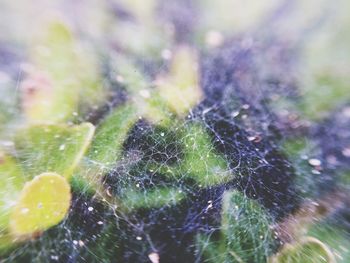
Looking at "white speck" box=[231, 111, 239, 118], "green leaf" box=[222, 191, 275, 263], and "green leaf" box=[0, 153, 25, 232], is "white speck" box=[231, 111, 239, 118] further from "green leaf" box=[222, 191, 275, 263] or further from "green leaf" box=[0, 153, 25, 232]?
"green leaf" box=[0, 153, 25, 232]

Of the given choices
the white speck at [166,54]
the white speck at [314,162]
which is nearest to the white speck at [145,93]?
the white speck at [166,54]

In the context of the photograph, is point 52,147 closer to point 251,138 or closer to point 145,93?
point 145,93

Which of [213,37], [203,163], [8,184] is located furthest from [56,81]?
[213,37]

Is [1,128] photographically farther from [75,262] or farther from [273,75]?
[273,75]

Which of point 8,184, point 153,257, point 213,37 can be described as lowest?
point 153,257

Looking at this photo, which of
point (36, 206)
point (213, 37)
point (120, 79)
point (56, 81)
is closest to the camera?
point (36, 206)

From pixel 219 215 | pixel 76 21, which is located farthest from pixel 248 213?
pixel 76 21

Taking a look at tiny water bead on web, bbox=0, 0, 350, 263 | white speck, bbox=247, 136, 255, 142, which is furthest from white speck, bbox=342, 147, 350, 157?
white speck, bbox=247, 136, 255, 142

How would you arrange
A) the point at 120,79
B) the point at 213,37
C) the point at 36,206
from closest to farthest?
the point at 36,206, the point at 120,79, the point at 213,37
